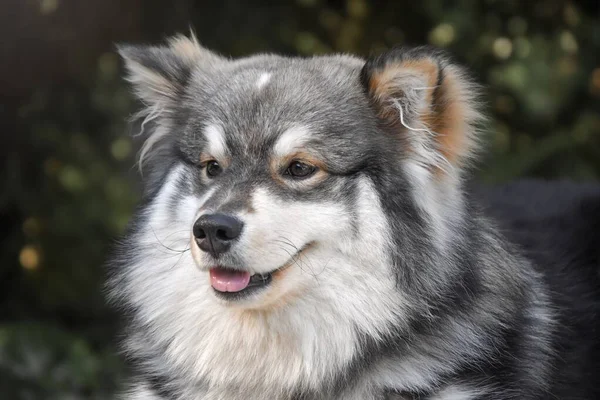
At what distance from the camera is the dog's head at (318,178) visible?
119 inches

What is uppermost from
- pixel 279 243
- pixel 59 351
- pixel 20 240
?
pixel 279 243

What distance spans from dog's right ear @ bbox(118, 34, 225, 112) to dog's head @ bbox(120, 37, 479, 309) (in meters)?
0.25

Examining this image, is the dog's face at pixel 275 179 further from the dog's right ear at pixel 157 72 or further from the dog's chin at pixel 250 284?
the dog's right ear at pixel 157 72

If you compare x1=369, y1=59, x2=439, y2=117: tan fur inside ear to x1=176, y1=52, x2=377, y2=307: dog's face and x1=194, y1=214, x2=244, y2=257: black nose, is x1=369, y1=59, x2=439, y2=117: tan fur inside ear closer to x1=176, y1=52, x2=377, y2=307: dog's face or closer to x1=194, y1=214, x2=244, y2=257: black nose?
x1=176, y1=52, x2=377, y2=307: dog's face

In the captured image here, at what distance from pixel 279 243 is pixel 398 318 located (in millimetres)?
521

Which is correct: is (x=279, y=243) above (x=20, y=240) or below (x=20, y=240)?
above

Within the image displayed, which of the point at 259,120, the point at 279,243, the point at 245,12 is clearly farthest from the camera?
the point at 245,12

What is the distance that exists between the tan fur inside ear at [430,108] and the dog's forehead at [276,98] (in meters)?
0.13

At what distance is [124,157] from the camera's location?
568cm

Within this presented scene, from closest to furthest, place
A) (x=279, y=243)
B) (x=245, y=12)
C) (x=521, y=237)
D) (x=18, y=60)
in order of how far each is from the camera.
A: 1. (x=279, y=243)
2. (x=521, y=237)
3. (x=18, y=60)
4. (x=245, y=12)

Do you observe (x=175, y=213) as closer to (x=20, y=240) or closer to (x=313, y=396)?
(x=313, y=396)

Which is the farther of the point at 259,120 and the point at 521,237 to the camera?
the point at 521,237

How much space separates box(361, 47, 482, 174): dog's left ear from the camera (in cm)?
313

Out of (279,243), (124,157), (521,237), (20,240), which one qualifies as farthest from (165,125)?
(20,240)
